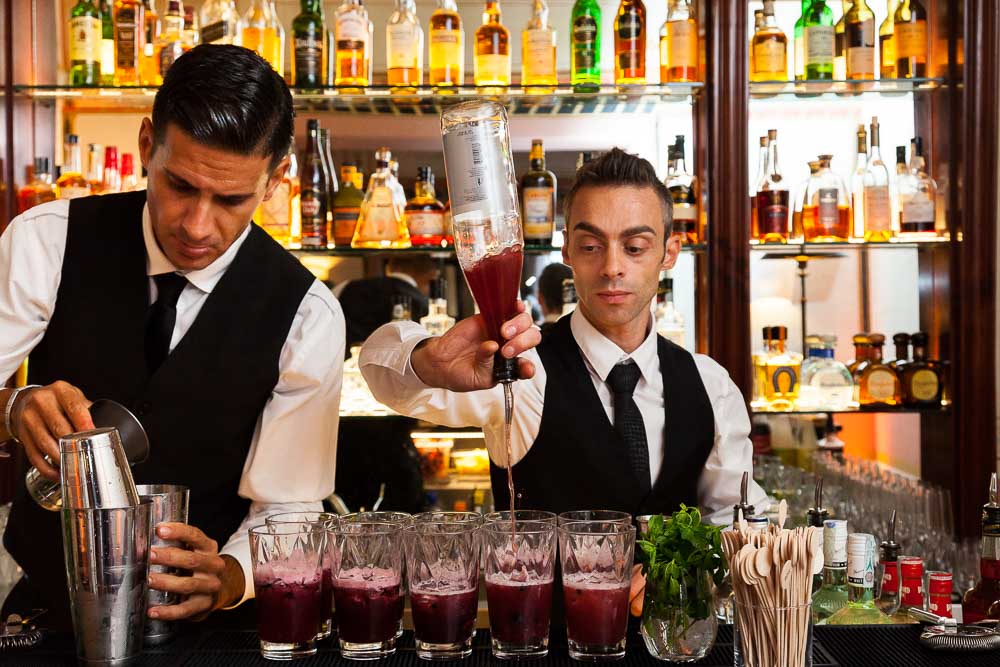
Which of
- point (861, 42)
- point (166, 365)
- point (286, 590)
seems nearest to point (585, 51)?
point (861, 42)

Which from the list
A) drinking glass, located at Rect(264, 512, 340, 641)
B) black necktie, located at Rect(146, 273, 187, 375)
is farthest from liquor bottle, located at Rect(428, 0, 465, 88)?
drinking glass, located at Rect(264, 512, 340, 641)

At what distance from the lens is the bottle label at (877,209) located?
286cm

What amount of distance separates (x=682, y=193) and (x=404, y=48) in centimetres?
88

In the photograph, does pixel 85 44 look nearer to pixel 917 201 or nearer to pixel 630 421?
pixel 630 421

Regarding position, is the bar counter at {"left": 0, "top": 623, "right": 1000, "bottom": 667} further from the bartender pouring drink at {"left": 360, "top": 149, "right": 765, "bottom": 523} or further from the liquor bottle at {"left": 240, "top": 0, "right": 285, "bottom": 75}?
the liquor bottle at {"left": 240, "top": 0, "right": 285, "bottom": 75}

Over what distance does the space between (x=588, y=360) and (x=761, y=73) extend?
49.2 inches

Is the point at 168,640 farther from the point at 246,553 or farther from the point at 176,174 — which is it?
the point at 176,174

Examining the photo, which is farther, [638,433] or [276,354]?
[638,433]

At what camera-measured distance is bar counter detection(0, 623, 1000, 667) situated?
1077 mm

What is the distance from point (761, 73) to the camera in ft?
9.21

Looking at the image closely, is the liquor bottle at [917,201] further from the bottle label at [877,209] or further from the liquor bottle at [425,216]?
the liquor bottle at [425,216]

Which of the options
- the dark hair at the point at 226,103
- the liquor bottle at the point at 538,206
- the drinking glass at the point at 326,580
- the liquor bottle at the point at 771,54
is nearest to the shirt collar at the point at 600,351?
the dark hair at the point at 226,103

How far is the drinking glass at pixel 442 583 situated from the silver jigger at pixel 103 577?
29 centimetres

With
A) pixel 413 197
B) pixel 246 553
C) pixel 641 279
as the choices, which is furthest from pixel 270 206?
pixel 246 553
